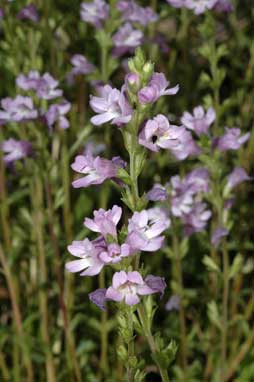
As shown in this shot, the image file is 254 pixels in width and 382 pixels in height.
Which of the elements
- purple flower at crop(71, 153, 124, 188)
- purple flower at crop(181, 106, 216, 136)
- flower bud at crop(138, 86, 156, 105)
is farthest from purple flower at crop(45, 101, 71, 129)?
flower bud at crop(138, 86, 156, 105)

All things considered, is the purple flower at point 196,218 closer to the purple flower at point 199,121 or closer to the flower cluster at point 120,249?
the purple flower at point 199,121

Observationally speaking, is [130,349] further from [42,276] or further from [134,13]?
[134,13]

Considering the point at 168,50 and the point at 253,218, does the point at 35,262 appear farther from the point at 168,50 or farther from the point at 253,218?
the point at 168,50

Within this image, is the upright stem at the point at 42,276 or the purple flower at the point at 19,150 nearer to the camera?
the purple flower at the point at 19,150

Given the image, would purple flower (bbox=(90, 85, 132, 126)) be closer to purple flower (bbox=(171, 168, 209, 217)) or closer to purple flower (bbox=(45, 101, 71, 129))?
purple flower (bbox=(45, 101, 71, 129))

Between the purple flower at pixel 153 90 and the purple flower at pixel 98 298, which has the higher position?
the purple flower at pixel 153 90

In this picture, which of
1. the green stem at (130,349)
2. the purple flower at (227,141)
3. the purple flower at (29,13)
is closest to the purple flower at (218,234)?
the purple flower at (227,141)
